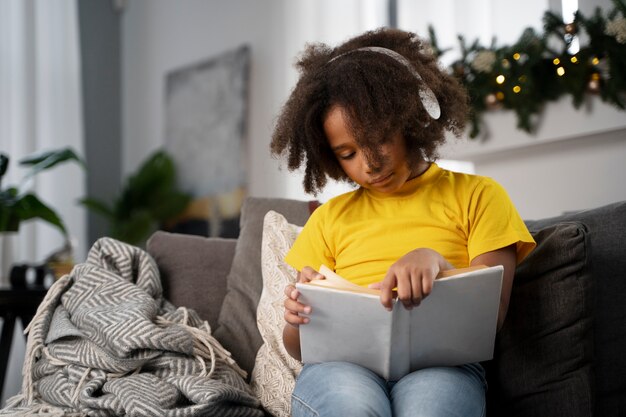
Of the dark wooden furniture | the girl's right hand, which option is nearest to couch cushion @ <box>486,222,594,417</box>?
the girl's right hand

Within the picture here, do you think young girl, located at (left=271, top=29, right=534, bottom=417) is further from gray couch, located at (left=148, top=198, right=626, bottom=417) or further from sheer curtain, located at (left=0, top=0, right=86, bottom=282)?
sheer curtain, located at (left=0, top=0, right=86, bottom=282)

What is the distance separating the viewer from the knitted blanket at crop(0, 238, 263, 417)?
1.52 metres

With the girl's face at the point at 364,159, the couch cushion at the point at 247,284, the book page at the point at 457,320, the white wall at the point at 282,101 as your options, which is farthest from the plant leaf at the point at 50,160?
the book page at the point at 457,320

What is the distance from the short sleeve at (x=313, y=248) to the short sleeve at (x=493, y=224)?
0.29m

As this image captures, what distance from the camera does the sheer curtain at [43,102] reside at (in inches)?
182

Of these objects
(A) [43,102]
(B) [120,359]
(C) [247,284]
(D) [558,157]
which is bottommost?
(B) [120,359]

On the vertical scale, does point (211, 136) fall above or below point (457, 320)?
→ above

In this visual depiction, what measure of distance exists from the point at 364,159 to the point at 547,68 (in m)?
1.54

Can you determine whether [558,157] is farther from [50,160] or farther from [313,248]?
[50,160]

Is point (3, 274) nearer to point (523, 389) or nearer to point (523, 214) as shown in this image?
point (523, 214)

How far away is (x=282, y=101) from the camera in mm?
2826

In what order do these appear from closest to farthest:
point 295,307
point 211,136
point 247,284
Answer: point 295,307
point 247,284
point 211,136

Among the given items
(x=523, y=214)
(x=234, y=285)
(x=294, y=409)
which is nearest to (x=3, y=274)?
(x=234, y=285)

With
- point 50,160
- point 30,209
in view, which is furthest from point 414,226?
point 50,160
